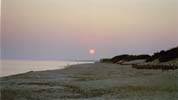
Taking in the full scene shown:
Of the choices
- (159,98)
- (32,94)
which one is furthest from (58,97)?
(159,98)

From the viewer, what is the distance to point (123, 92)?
9.00m

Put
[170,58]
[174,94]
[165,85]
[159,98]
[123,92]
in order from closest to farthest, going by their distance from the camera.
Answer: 1. [159,98]
2. [174,94]
3. [123,92]
4. [165,85]
5. [170,58]

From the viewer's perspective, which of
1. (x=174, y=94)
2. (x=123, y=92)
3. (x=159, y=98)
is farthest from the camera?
(x=123, y=92)

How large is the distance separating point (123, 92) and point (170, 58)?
19.3 meters

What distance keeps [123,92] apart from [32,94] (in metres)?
2.62

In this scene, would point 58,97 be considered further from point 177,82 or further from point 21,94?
point 177,82

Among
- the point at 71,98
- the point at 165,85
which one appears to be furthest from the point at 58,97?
the point at 165,85

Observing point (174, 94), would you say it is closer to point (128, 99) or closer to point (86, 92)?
point (128, 99)

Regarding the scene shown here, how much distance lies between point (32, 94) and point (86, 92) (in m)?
1.57

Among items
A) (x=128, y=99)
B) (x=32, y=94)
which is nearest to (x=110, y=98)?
(x=128, y=99)

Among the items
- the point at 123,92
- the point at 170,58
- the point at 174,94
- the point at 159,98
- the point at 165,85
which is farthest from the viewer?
the point at 170,58

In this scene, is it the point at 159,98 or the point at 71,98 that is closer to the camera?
the point at 159,98

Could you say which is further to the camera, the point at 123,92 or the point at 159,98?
the point at 123,92

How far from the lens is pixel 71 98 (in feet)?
27.5
